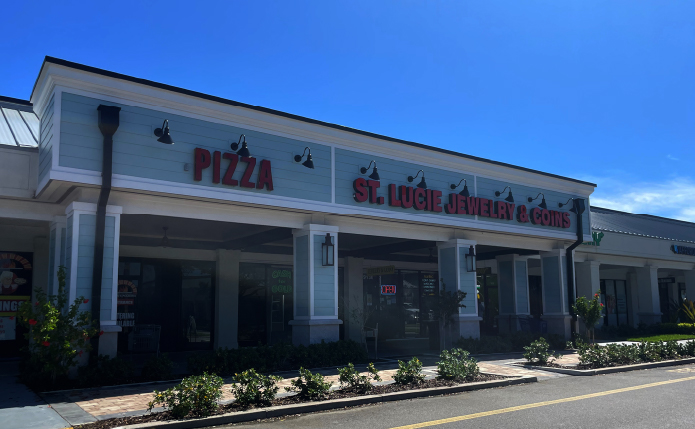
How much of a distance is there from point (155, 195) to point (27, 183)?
9.43 feet

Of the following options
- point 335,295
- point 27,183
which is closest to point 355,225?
point 335,295

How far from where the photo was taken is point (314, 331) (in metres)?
14.5

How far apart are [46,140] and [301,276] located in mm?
6817

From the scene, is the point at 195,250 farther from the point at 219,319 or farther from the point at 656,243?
the point at 656,243

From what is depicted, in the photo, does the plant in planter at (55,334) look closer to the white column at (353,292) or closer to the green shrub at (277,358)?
the green shrub at (277,358)

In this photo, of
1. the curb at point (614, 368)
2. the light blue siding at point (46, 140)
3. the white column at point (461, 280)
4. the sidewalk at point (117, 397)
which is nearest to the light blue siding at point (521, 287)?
the white column at point (461, 280)

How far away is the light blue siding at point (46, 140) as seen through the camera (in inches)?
448

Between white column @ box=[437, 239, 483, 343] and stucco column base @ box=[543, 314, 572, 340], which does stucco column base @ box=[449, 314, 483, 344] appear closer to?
white column @ box=[437, 239, 483, 343]

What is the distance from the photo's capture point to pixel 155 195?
1258 cm

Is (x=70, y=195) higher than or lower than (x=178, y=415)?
higher

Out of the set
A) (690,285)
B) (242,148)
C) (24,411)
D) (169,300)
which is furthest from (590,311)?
(24,411)

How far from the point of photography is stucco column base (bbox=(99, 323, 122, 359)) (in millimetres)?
11430

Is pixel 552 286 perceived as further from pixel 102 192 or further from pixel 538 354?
pixel 102 192

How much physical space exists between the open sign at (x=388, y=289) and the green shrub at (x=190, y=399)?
14882mm
